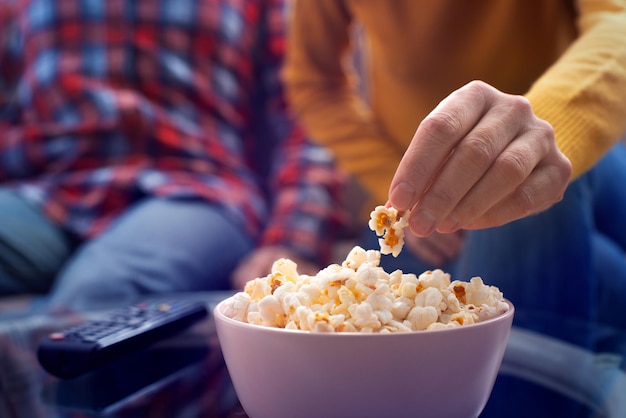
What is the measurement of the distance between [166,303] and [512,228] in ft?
1.37

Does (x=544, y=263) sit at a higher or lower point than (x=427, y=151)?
lower

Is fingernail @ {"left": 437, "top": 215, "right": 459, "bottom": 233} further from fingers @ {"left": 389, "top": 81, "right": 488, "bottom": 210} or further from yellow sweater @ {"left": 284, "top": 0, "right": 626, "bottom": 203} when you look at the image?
yellow sweater @ {"left": 284, "top": 0, "right": 626, "bottom": 203}

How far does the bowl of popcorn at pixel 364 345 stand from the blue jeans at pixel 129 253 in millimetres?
662

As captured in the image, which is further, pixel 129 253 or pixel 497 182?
pixel 129 253

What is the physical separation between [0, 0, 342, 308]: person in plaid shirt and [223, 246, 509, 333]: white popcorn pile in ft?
2.34

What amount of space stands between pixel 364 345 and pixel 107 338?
32cm

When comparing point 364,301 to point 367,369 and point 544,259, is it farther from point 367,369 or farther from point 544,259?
point 544,259

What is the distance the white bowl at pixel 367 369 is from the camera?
339 millimetres

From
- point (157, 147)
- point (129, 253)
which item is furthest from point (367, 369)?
point (157, 147)

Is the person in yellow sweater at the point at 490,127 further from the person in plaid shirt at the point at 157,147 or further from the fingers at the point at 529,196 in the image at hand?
the person in plaid shirt at the point at 157,147

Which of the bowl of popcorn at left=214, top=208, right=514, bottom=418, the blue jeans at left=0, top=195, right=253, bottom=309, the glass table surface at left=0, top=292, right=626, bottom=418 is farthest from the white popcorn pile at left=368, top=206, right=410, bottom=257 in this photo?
the blue jeans at left=0, top=195, right=253, bottom=309

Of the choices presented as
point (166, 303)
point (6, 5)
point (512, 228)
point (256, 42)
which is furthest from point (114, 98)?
point (512, 228)

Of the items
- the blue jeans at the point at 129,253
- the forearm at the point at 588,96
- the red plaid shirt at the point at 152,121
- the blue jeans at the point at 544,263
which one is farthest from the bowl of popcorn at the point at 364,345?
the red plaid shirt at the point at 152,121

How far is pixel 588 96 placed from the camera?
0.55m
